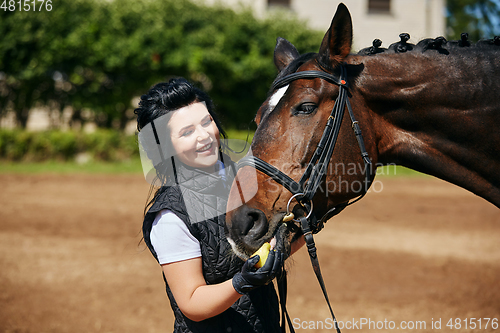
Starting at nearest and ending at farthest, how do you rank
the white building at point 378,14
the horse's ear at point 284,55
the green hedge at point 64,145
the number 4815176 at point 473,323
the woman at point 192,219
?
the woman at point 192,219
the horse's ear at point 284,55
the number 4815176 at point 473,323
the green hedge at point 64,145
the white building at point 378,14

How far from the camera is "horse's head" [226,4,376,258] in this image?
181 cm

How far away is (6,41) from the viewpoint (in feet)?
47.4

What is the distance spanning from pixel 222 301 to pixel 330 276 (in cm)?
410

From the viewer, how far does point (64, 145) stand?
14289mm

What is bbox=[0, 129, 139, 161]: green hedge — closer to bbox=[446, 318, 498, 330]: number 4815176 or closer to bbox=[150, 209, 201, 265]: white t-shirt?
bbox=[446, 318, 498, 330]: number 4815176

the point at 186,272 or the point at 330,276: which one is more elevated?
the point at 186,272

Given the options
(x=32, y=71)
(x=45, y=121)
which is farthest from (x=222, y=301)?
(x=45, y=121)

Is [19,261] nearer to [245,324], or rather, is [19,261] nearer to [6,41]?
[245,324]

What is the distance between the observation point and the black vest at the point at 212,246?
1.89m

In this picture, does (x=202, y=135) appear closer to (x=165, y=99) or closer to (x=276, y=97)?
(x=165, y=99)

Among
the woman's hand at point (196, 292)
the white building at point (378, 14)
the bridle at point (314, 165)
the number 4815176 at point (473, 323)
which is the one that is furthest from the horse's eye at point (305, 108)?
the white building at point (378, 14)

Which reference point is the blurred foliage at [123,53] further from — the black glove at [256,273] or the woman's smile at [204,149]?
the black glove at [256,273]

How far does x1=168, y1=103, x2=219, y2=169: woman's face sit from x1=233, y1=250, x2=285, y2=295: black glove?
2.00 ft

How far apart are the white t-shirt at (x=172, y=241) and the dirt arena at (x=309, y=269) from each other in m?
0.32
